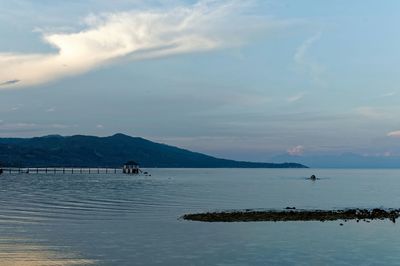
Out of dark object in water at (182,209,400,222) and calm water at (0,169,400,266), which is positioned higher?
dark object in water at (182,209,400,222)

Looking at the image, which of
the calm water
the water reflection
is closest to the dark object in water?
the calm water

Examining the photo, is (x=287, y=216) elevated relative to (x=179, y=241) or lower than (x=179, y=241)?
elevated

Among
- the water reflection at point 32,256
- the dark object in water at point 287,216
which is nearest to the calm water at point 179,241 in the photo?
the water reflection at point 32,256

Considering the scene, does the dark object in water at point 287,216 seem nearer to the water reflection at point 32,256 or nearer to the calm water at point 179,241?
the calm water at point 179,241

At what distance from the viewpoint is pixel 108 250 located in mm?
35531

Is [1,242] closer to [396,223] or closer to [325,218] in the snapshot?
[325,218]

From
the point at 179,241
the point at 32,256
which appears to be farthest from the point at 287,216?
the point at 32,256

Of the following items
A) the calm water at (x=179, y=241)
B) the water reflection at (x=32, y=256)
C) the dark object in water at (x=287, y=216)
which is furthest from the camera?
the dark object in water at (x=287, y=216)

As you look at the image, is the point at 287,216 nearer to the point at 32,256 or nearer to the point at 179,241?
the point at 179,241

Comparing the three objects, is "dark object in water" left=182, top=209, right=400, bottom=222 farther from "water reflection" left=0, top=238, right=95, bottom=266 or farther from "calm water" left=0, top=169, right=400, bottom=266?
"water reflection" left=0, top=238, right=95, bottom=266

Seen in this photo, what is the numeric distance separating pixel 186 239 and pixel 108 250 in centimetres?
748

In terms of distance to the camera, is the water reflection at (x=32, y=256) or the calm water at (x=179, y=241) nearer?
the water reflection at (x=32, y=256)

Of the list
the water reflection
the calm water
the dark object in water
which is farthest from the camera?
the dark object in water

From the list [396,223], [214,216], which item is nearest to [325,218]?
[396,223]
